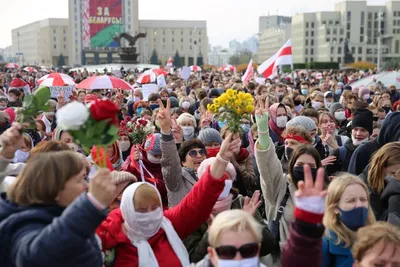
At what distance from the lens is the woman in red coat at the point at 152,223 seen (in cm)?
336

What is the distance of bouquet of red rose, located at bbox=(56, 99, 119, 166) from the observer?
2623 mm

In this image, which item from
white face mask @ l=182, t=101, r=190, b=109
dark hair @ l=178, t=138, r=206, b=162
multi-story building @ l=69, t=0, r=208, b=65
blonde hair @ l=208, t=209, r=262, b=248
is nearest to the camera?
blonde hair @ l=208, t=209, r=262, b=248

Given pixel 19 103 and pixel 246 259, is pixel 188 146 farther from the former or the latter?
pixel 19 103

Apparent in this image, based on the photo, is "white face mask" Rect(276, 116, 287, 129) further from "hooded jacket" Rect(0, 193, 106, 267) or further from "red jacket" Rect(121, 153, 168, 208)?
"hooded jacket" Rect(0, 193, 106, 267)

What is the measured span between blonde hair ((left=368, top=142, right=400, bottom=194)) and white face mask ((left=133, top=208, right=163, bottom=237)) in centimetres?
193

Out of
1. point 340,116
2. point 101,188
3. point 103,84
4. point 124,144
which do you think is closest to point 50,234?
point 101,188

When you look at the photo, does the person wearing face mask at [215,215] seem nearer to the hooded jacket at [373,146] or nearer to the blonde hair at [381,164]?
the blonde hair at [381,164]

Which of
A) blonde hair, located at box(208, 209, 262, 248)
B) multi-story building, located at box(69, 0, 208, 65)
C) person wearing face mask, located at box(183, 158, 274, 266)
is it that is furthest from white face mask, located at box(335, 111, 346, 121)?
multi-story building, located at box(69, 0, 208, 65)

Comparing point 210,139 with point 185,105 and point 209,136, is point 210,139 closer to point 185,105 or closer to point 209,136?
point 209,136

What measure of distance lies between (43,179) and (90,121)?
0.34 m

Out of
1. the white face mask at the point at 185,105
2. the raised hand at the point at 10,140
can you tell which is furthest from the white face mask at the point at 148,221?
the white face mask at the point at 185,105

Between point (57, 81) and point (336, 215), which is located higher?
point (57, 81)

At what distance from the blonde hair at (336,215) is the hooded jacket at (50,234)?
138 centimetres

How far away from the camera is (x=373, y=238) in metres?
3.03
